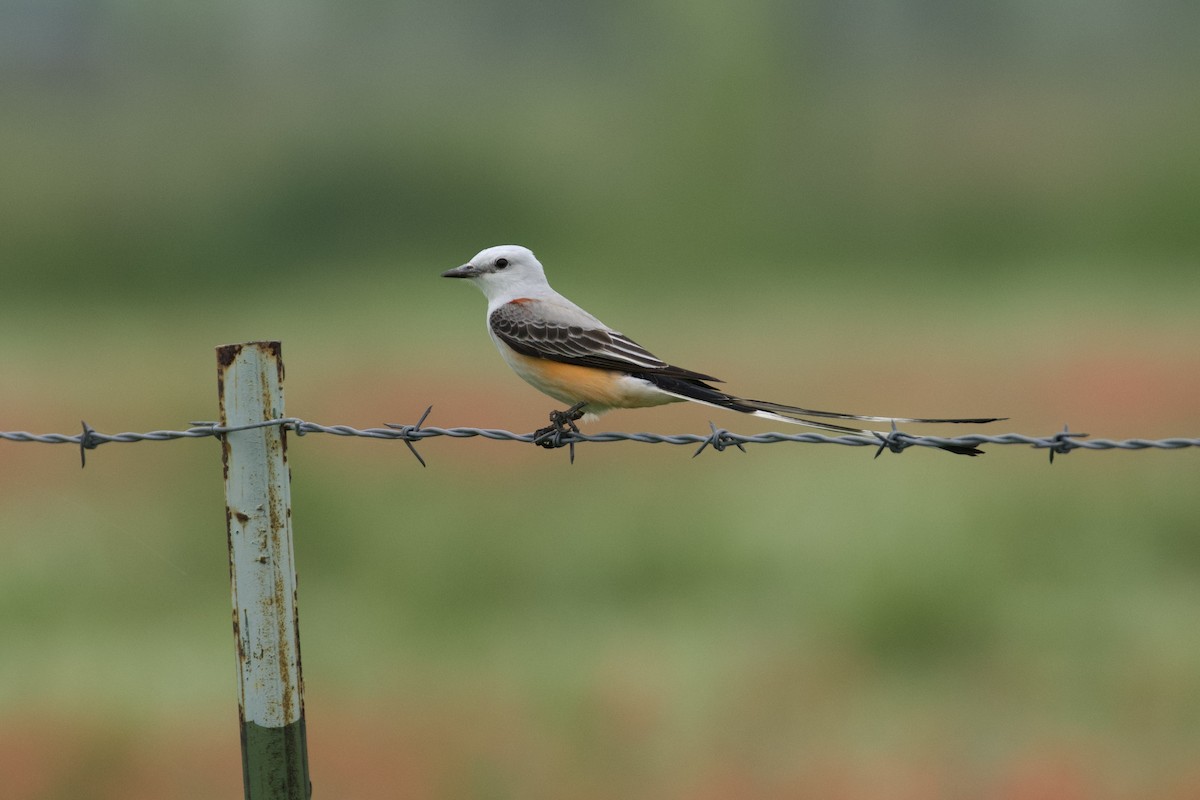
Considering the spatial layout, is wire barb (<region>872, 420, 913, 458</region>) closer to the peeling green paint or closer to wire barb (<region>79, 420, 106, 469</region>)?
the peeling green paint

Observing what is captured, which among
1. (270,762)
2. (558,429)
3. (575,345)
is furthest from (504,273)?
(270,762)

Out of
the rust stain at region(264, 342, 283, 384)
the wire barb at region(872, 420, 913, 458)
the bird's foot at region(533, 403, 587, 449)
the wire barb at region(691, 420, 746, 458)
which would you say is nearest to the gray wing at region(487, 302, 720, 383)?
the bird's foot at region(533, 403, 587, 449)

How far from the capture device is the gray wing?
5.02 meters

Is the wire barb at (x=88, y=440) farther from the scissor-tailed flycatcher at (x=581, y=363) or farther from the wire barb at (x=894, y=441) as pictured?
the wire barb at (x=894, y=441)

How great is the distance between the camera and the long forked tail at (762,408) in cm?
382

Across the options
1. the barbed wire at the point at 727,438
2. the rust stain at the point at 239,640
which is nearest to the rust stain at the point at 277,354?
the barbed wire at the point at 727,438

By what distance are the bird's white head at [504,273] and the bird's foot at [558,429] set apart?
27.3 inches

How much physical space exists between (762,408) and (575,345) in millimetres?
1015

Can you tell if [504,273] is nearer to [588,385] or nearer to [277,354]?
[588,385]

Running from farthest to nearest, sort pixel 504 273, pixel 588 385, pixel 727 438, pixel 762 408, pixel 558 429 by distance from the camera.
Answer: pixel 504 273, pixel 588 385, pixel 558 429, pixel 762 408, pixel 727 438

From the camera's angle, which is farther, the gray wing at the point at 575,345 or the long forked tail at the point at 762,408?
the gray wing at the point at 575,345

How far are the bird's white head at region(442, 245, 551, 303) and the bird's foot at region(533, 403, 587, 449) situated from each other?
0.69 m

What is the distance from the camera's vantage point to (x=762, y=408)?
441 centimetres

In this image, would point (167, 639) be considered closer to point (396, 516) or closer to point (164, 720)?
point (396, 516)
